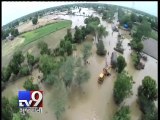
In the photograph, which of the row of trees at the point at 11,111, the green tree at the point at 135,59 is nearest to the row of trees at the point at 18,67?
the row of trees at the point at 11,111

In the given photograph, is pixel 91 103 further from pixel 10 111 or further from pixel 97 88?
pixel 10 111

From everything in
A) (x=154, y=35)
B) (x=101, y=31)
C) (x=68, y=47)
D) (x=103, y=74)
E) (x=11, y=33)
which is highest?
(x=101, y=31)

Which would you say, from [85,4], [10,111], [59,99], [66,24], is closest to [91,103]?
[59,99]

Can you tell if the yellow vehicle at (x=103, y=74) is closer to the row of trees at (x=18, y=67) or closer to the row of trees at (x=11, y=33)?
the row of trees at (x=18, y=67)

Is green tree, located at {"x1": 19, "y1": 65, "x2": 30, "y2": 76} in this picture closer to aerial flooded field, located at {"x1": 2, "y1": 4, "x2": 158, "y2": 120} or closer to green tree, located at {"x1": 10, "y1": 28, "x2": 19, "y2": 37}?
aerial flooded field, located at {"x1": 2, "y1": 4, "x2": 158, "y2": 120}

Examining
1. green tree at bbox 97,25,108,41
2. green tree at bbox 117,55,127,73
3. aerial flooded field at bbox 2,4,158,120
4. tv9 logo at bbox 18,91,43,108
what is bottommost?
aerial flooded field at bbox 2,4,158,120

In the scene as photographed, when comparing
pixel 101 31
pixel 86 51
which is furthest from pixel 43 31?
pixel 86 51

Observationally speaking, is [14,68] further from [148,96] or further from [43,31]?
[43,31]

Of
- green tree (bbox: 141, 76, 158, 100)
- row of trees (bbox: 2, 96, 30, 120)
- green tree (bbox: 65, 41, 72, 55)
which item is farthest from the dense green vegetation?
green tree (bbox: 65, 41, 72, 55)
